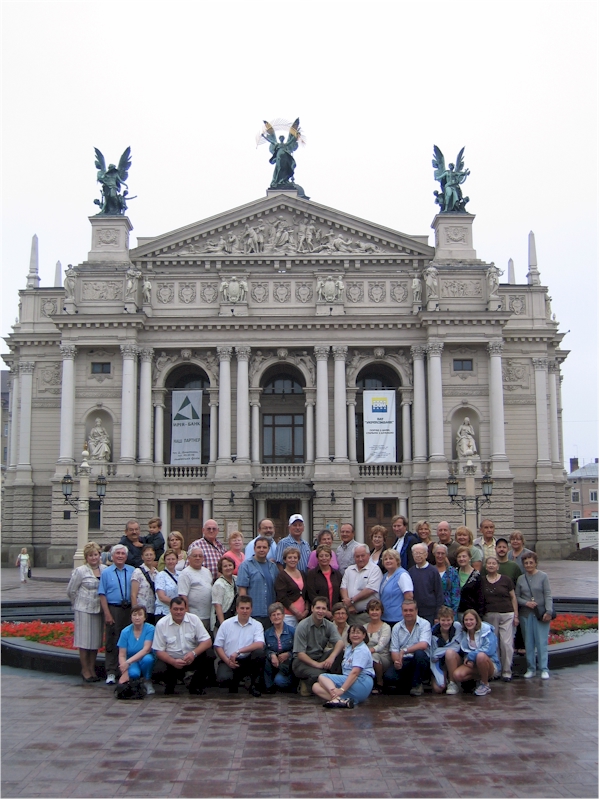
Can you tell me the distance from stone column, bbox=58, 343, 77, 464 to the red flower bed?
30.0 metres

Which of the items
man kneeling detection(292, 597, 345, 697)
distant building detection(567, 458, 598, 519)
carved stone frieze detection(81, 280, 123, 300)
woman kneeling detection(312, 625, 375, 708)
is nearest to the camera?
woman kneeling detection(312, 625, 375, 708)

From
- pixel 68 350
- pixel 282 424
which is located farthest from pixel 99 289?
pixel 282 424

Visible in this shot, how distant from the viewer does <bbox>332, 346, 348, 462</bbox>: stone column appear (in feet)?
167

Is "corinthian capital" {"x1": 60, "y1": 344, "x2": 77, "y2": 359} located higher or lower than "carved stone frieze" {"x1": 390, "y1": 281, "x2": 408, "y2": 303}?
lower

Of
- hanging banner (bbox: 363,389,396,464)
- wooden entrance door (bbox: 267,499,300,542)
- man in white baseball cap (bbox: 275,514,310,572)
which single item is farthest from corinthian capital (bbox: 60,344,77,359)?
man in white baseball cap (bbox: 275,514,310,572)

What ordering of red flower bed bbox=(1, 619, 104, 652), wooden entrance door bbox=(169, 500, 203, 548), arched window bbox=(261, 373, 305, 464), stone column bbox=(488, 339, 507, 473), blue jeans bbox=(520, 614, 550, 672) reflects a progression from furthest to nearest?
1. arched window bbox=(261, 373, 305, 464)
2. wooden entrance door bbox=(169, 500, 203, 548)
3. stone column bbox=(488, 339, 507, 473)
4. red flower bed bbox=(1, 619, 104, 652)
5. blue jeans bbox=(520, 614, 550, 672)

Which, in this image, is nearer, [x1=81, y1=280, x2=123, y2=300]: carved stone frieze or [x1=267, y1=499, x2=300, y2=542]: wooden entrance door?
[x1=267, y1=499, x2=300, y2=542]: wooden entrance door

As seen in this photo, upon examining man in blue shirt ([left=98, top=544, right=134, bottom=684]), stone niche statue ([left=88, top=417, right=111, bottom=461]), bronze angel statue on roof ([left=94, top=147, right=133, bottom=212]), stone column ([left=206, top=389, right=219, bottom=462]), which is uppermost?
bronze angel statue on roof ([left=94, top=147, right=133, bottom=212])

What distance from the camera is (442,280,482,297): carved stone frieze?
52.2m

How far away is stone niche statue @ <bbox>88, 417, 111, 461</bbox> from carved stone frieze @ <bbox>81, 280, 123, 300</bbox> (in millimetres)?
7352

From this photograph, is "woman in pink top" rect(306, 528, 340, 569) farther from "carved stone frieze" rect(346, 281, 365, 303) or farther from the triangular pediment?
the triangular pediment

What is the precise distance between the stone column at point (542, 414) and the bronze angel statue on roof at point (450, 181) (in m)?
11.2

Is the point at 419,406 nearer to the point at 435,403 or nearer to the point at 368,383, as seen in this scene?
the point at 435,403

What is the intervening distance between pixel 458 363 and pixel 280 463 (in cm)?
1217
